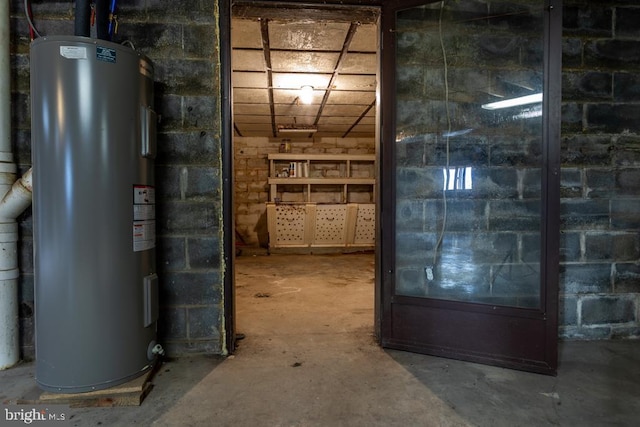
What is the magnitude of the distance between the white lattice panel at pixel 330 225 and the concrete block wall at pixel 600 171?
405cm

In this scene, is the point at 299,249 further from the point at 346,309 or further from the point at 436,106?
the point at 436,106

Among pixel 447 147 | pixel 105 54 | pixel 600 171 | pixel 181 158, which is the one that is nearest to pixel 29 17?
pixel 105 54

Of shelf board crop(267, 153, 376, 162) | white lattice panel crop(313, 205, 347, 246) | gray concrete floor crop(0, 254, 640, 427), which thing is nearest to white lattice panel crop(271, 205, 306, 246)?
white lattice panel crop(313, 205, 347, 246)

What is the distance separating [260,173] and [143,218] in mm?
5076

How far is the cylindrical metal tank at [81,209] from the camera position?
4.95 feet

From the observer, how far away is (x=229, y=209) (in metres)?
2.06

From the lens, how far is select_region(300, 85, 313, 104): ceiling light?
386 cm

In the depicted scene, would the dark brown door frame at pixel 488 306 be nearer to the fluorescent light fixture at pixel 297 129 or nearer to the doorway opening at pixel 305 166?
the doorway opening at pixel 305 166

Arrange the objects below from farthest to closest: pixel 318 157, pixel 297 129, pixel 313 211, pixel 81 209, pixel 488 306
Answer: pixel 318 157 < pixel 313 211 < pixel 297 129 < pixel 488 306 < pixel 81 209

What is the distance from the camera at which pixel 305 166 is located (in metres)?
6.39

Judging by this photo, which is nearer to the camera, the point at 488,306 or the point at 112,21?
the point at 112,21

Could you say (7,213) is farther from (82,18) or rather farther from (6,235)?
(82,18)

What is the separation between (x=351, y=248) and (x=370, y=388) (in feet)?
15.3

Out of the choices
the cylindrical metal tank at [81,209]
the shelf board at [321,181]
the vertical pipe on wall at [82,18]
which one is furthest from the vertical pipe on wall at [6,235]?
the shelf board at [321,181]
